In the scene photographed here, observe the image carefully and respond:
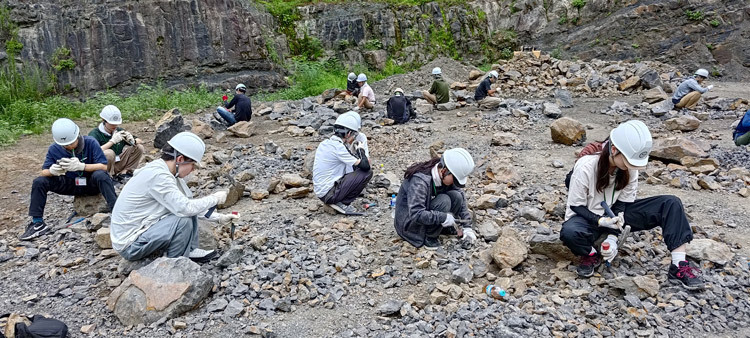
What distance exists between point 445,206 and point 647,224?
1678 millimetres

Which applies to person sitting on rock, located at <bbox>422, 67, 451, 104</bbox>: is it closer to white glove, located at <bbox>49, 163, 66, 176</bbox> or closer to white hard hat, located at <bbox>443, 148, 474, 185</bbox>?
white hard hat, located at <bbox>443, 148, 474, 185</bbox>

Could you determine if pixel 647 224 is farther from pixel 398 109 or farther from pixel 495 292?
pixel 398 109

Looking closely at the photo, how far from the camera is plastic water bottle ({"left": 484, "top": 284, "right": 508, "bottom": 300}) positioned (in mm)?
3743

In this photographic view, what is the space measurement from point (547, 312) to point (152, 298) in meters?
2.91

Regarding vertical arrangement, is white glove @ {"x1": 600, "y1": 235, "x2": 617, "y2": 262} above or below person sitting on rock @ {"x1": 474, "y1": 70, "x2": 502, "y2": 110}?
above

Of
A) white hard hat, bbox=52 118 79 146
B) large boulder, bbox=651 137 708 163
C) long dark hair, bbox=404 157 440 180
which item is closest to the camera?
long dark hair, bbox=404 157 440 180

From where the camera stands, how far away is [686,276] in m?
3.64

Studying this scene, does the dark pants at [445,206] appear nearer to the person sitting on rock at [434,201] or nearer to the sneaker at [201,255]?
the person sitting on rock at [434,201]

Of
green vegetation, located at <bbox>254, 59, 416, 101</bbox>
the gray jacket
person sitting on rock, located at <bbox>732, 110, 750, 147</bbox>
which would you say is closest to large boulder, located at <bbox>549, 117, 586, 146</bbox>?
person sitting on rock, located at <bbox>732, 110, 750, 147</bbox>

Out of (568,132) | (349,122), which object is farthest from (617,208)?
Result: (568,132)

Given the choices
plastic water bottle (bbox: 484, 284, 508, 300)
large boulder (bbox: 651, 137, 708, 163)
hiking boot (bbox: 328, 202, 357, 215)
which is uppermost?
plastic water bottle (bbox: 484, 284, 508, 300)

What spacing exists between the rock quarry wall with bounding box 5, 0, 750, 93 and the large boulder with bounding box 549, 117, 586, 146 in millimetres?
10219

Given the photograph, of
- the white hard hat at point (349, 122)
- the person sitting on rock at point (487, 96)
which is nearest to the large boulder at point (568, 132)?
the person sitting on rock at point (487, 96)

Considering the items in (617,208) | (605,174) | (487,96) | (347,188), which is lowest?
(487,96)
